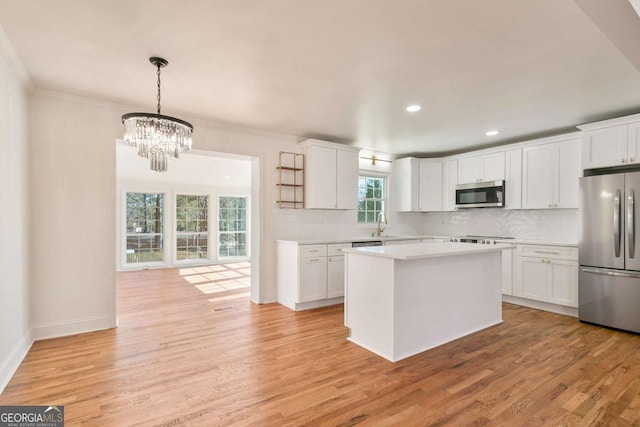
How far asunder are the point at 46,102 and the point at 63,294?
76.3 inches

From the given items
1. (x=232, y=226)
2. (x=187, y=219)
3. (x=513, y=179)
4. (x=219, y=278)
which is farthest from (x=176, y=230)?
(x=513, y=179)

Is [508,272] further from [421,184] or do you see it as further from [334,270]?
[334,270]

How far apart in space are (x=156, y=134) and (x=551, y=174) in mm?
4811

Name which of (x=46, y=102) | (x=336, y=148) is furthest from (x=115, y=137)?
(x=336, y=148)

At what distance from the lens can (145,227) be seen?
309 inches

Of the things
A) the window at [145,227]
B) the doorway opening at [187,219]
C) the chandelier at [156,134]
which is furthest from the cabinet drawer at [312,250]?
the window at [145,227]

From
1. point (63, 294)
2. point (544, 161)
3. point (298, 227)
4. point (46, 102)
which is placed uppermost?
point (46, 102)

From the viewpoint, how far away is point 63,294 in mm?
3346

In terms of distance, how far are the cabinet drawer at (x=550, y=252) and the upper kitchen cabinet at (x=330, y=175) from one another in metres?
2.45

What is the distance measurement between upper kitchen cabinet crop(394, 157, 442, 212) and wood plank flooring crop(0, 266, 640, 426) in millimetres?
2647

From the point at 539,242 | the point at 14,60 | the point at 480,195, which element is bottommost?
the point at 539,242

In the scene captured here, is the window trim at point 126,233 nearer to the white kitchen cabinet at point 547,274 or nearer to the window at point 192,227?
the window at point 192,227

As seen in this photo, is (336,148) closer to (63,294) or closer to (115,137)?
(115,137)

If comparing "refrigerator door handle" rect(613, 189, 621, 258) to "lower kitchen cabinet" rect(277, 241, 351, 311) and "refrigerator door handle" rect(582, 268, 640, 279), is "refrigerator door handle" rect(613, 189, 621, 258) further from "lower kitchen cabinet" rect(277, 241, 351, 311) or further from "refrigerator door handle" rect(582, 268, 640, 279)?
"lower kitchen cabinet" rect(277, 241, 351, 311)
